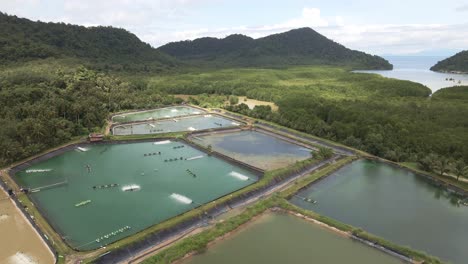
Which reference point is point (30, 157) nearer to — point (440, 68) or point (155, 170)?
point (155, 170)

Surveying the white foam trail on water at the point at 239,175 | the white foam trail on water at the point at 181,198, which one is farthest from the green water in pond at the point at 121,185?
the white foam trail on water at the point at 239,175

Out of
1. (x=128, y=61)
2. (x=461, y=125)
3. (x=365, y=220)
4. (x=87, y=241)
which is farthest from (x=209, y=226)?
(x=128, y=61)

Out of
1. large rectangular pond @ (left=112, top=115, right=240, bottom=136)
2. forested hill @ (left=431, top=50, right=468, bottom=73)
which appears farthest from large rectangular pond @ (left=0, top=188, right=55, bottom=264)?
forested hill @ (left=431, top=50, right=468, bottom=73)

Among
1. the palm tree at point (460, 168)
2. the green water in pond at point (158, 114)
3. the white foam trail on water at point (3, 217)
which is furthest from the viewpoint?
the green water in pond at point (158, 114)

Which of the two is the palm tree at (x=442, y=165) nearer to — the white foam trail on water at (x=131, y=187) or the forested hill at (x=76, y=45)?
the white foam trail on water at (x=131, y=187)

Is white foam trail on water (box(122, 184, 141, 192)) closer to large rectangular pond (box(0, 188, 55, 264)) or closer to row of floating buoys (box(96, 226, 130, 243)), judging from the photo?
row of floating buoys (box(96, 226, 130, 243))

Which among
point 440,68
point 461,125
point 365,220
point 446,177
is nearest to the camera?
point 365,220
